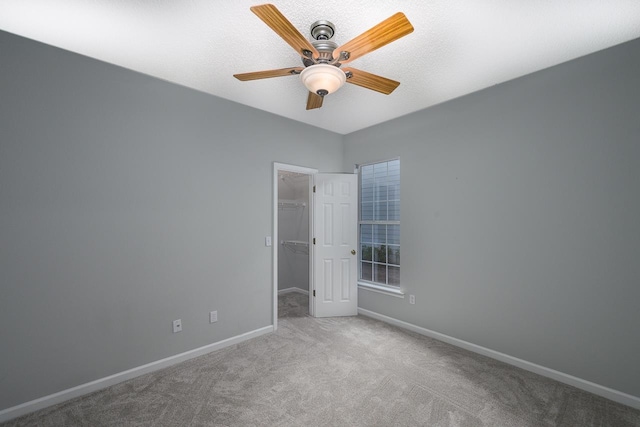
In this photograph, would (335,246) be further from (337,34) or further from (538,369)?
(337,34)

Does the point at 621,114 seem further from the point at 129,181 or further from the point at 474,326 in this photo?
the point at 129,181

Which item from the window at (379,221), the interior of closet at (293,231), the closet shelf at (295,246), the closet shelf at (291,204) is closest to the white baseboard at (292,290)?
the interior of closet at (293,231)

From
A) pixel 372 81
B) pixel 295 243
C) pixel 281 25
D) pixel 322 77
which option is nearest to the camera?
pixel 281 25

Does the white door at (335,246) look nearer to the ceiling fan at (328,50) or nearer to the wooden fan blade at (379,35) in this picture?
the ceiling fan at (328,50)

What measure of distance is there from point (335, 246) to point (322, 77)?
2596mm

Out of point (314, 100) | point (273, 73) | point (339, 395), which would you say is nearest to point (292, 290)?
point (339, 395)

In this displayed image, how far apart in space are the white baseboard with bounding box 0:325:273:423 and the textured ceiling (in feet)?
8.67

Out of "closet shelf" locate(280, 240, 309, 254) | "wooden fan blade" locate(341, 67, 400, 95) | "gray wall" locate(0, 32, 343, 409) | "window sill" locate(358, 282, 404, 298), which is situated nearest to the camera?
"wooden fan blade" locate(341, 67, 400, 95)

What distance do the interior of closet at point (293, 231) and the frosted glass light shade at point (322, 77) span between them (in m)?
3.41

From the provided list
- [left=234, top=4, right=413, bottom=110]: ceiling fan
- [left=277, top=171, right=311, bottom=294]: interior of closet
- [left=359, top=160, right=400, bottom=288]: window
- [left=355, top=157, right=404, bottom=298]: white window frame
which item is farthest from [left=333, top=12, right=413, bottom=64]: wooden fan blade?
[left=277, top=171, right=311, bottom=294]: interior of closet

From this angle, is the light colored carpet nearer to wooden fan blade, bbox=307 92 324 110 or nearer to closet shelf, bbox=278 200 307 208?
wooden fan blade, bbox=307 92 324 110

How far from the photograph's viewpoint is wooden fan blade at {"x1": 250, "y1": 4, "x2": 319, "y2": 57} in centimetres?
123

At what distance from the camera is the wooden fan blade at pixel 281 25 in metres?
1.23

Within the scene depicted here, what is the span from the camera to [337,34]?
1904 mm
